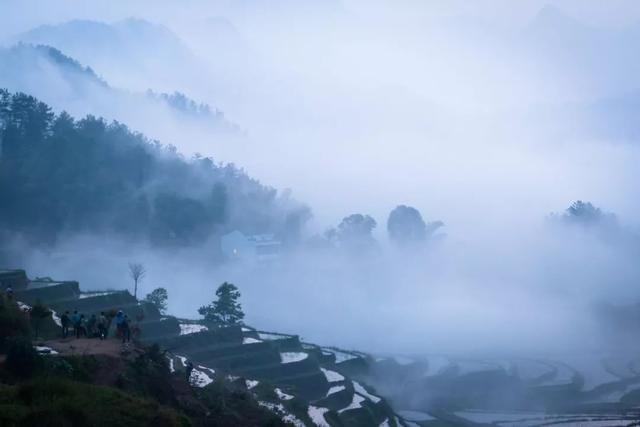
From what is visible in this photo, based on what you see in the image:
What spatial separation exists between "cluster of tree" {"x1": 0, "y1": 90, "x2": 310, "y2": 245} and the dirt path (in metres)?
32.5

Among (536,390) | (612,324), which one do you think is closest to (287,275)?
(612,324)

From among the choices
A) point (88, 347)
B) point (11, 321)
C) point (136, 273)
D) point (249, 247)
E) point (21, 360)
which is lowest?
point (88, 347)

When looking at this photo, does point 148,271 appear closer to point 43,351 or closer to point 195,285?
point 195,285

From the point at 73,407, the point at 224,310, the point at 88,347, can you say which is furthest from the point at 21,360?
the point at 224,310

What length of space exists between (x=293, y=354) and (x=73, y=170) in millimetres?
31071

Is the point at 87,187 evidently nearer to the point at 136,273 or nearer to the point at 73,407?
the point at 136,273

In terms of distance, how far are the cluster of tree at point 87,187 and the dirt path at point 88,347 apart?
32.5m

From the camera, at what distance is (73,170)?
5503 centimetres

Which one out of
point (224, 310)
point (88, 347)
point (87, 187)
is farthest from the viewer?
point (87, 187)

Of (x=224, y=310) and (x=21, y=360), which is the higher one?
(x=21, y=360)

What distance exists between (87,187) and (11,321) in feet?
130

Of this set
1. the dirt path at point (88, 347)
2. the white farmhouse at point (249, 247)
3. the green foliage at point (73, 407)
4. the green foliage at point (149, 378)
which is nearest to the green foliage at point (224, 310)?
the dirt path at point (88, 347)

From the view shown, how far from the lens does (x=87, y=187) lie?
5519cm

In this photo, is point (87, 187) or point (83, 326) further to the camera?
point (87, 187)
